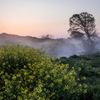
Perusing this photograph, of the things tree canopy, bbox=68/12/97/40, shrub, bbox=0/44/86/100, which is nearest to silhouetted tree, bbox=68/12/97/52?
tree canopy, bbox=68/12/97/40

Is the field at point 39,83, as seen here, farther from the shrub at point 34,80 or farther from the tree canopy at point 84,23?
the tree canopy at point 84,23

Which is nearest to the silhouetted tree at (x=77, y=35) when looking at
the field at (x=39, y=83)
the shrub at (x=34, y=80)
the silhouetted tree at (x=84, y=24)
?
the silhouetted tree at (x=84, y=24)

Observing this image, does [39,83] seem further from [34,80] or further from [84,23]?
[84,23]

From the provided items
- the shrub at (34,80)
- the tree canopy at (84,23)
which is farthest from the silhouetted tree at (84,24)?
the shrub at (34,80)

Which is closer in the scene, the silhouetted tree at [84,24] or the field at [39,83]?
the field at [39,83]

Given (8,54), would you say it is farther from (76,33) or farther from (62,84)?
(76,33)

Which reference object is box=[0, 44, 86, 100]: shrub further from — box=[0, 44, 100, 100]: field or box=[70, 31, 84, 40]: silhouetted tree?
box=[70, 31, 84, 40]: silhouetted tree

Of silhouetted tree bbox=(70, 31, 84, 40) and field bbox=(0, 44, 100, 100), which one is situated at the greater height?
silhouetted tree bbox=(70, 31, 84, 40)

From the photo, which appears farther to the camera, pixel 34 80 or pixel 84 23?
pixel 84 23

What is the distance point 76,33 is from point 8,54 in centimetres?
2046

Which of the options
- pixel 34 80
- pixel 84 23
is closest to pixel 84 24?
pixel 84 23

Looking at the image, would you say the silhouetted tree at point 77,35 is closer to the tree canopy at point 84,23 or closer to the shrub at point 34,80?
the tree canopy at point 84,23

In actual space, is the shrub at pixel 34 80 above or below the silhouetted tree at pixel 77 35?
below

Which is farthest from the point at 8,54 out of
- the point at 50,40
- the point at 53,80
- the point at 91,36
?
the point at 91,36
